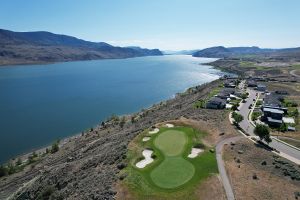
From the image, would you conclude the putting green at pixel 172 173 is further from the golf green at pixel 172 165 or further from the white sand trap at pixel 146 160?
the white sand trap at pixel 146 160

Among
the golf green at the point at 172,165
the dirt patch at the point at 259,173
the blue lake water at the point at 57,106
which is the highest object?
the golf green at the point at 172,165

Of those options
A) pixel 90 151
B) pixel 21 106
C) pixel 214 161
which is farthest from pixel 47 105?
pixel 214 161

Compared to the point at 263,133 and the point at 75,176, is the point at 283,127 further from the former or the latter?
the point at 75,176

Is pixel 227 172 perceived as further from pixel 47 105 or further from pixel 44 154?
pixel 47 105

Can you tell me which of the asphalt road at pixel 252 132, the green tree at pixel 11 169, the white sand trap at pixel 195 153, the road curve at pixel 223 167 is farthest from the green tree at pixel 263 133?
the green tree at pixel 11 169

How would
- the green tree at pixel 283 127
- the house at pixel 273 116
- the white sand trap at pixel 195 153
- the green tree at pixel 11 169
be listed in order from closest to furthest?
the white sand trap at pixel 195 153 → the green tree at pixel 11 169 → the green tree at pixel 283 127 → the house at pixel 273 116

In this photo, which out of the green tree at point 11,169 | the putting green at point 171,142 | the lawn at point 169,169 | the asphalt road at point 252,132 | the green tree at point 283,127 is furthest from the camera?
the green tree at point 283,127
